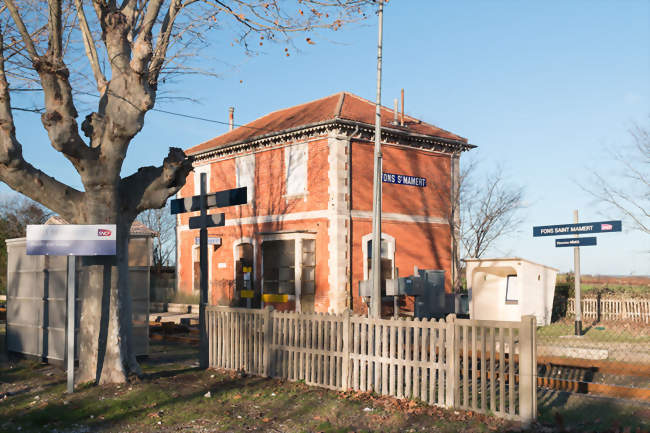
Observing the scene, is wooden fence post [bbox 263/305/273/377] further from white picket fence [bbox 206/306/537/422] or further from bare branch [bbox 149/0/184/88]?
bare branch [bbox 149/0/184/88]

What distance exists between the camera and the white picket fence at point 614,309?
22719 millimetres

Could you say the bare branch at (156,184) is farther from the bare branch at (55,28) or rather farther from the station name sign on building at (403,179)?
the station name sign on building at (403,179)

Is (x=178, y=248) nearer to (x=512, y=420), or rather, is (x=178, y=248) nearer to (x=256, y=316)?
(x=256, y=316)

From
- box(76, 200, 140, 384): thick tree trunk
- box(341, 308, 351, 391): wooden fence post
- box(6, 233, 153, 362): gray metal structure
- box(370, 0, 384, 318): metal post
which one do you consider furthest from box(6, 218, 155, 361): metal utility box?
box(341, 308, 351, 391): wooden fence post

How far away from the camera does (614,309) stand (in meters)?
23.6

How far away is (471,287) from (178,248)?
653 inches

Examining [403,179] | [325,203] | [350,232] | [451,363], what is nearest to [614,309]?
[403,179]

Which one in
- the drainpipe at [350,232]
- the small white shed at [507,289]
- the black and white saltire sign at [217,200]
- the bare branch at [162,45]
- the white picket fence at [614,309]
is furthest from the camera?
the drainpipe at [350,232]

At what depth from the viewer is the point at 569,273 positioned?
29.0 metres

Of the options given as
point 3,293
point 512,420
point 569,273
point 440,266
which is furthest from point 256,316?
point 3,293

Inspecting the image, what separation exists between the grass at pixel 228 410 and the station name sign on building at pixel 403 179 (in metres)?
14.0

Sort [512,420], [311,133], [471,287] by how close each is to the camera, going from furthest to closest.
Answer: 1. [311,133]
2. [471,287]
3. [512,420]

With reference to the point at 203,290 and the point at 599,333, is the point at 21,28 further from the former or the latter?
the point at 599,333

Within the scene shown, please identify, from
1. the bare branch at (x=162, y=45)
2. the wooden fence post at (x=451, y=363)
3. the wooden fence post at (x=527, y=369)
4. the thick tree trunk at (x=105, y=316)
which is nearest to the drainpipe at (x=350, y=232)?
the bare branch at (x=162, y=45)
